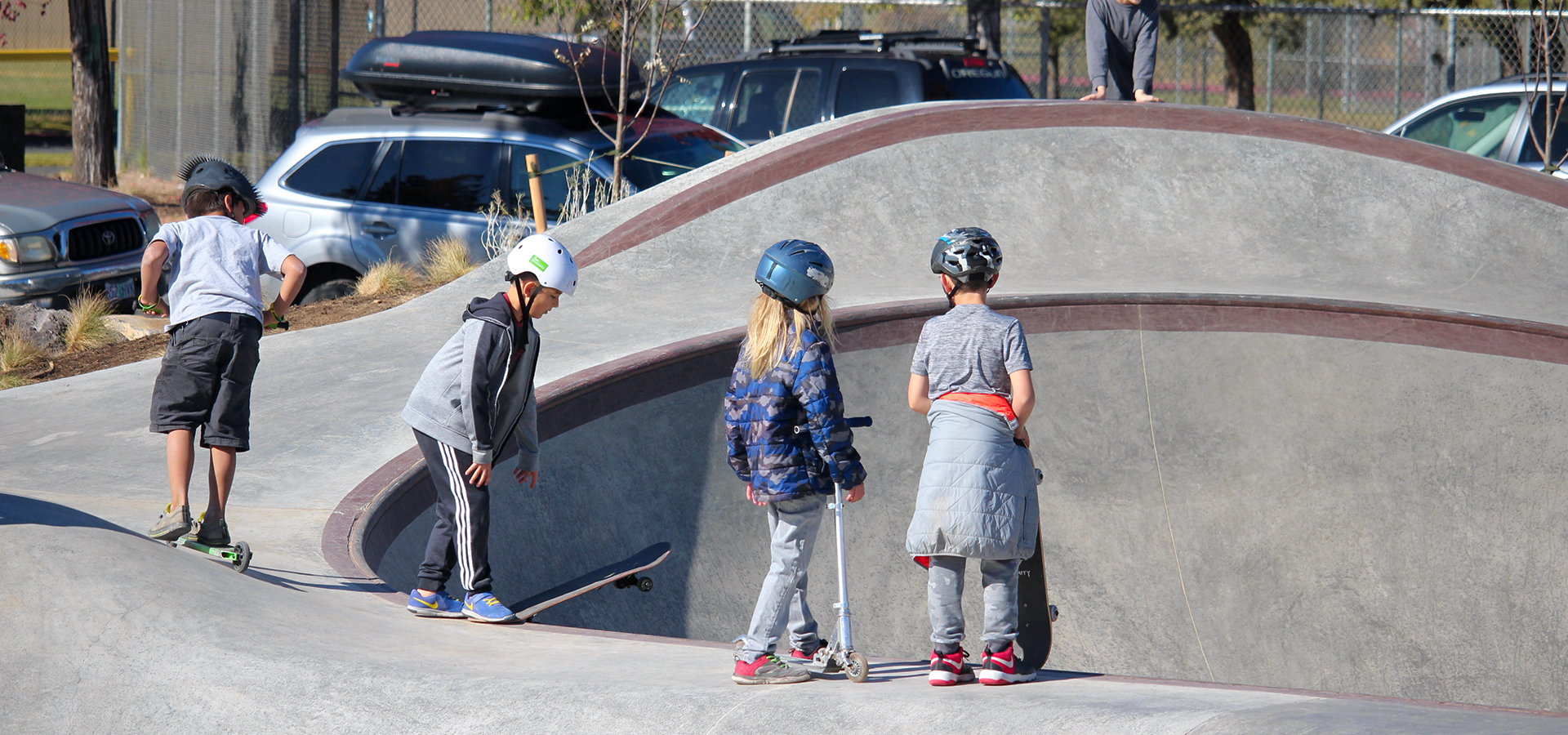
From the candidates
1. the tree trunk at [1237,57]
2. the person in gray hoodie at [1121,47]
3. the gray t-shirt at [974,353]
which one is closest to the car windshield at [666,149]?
the person in gray hoodie at [1121,47]

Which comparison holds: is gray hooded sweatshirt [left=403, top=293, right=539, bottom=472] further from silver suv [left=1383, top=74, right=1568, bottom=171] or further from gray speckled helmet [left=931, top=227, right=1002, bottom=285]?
silver suv [left=1383, top=74, right=1568, bottom=171]

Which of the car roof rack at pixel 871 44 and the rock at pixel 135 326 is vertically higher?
the car roof rack at pixel 871 44

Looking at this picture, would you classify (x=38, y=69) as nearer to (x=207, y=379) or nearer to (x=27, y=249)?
(x=27, y=249)

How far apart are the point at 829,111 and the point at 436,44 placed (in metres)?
4.18

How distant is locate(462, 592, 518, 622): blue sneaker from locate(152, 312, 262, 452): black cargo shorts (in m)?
1.09

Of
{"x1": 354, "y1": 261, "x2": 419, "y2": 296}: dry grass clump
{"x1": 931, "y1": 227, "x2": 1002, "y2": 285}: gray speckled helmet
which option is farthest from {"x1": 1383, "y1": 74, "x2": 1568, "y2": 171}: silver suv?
{"x1": 931, "y1": 227, "x2": 1002, "y2": 285}: gray speckled helmet

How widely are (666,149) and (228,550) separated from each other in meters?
6.88

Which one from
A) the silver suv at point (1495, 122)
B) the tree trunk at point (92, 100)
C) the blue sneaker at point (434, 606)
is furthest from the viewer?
the tree trunk at point (92, 100)

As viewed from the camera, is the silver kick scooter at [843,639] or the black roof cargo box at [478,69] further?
the black roof cargo box at [478,69]

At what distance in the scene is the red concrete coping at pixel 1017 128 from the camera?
Answer: 31.7 feet

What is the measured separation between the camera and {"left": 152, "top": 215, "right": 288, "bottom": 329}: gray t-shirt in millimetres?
4699

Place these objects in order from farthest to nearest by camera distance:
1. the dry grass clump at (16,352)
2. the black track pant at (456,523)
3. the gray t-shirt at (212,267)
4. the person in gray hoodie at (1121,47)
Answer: the person in gray hoodie at (1121,47), the dry grass clump at (16,352), the gray t-shirt at (212,267), the black track pant at (456,523)

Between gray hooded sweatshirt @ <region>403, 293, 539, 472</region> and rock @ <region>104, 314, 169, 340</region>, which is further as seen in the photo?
rock @ <region>104, 314, 169, 340</region>

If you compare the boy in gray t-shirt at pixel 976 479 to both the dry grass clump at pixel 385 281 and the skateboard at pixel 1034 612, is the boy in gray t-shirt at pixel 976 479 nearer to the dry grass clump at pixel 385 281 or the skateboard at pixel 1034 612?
the skateboard at pixel 1034 612
